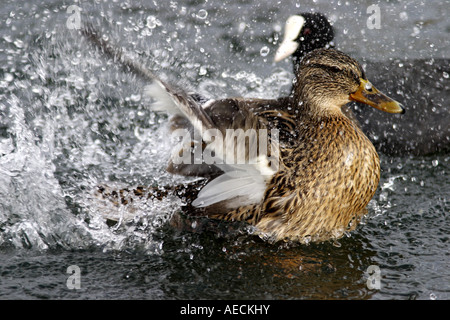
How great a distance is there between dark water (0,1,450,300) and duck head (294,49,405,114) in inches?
31.0

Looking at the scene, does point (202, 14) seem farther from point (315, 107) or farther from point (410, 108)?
point (315, 107)

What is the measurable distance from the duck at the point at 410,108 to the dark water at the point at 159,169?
10 centimetres

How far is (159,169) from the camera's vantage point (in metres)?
4.41

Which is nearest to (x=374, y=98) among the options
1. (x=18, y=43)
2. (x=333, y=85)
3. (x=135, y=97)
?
(x=333, y=85)

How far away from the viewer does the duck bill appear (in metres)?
3.68

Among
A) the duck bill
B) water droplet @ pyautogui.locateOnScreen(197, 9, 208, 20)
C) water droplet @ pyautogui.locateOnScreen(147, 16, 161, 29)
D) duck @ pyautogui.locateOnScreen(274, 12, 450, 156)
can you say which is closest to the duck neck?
the duck bill

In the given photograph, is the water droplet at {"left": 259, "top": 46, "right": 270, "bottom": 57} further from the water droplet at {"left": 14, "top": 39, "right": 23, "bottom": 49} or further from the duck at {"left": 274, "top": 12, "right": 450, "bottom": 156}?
the water droplet at {"left": 14, "top": 39, "right": 23, "bottom": 49}

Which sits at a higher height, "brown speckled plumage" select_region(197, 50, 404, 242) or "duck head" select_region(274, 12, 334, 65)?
"duck head" select_region(274, 12, 334, 65)

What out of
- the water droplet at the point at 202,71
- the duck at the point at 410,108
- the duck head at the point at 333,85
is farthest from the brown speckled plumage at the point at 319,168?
the water droplet at the point at 202,71

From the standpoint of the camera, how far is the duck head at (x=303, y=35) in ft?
19.5

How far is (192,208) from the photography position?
382cm

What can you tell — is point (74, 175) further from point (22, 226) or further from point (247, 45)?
point (247, 45)

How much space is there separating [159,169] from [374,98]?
1.65 m

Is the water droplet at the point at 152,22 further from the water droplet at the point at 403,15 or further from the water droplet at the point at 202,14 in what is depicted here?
the water droplet at the point at 403,15
